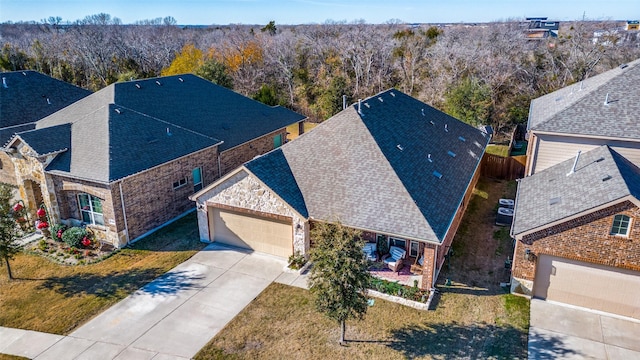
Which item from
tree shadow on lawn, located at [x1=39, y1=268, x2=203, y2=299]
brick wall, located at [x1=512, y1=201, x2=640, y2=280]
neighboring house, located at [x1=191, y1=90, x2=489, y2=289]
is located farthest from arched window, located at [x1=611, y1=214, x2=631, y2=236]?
tree shadow on lawn, located at [x1=39, y1=268, x2=203, y2=299]

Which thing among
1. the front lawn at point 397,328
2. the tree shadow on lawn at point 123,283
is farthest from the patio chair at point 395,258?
the tree shadow on lawn at point 123,283

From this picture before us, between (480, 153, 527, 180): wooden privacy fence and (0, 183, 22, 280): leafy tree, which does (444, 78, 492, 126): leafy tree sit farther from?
(0, 183, 22, 280): leafy tree

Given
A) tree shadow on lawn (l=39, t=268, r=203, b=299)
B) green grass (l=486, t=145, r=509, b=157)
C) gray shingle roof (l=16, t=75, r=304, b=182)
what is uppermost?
gray shingle roof (l=16, t=75, r=304, b=182)

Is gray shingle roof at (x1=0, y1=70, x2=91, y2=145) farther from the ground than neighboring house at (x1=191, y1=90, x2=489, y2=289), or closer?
farther from the ground

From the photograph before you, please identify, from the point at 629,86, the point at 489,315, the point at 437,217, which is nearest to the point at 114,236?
the point at 437,217

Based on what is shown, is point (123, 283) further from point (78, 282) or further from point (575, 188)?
point (575, 188)

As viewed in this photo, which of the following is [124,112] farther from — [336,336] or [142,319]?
[336,336]

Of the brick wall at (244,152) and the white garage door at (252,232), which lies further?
the brick wall at (244,152)

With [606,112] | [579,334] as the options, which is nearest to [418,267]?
[579,334]

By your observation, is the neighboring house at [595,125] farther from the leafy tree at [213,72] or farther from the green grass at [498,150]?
the leafy tree at [213,72]
